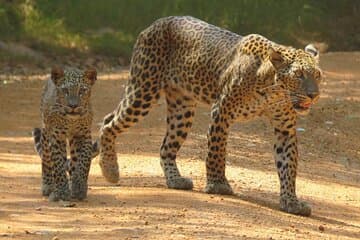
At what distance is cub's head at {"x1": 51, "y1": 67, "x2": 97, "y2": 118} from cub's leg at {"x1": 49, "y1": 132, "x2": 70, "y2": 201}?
344mm

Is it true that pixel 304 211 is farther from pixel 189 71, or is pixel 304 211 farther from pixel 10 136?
pixel 10 136

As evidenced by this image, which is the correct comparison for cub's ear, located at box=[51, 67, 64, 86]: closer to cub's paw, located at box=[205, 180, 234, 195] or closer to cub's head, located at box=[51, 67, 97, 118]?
cub's head, located at box=[51, 67, 97, 118]

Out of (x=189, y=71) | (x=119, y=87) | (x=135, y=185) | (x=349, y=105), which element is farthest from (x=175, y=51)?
(x=119, y=87)

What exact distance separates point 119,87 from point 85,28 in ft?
16.1

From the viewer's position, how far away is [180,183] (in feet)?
40.8

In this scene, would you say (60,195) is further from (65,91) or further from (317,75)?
(317,75)

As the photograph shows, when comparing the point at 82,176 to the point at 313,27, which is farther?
the point at 313,27

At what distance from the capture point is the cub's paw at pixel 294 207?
11672 mm

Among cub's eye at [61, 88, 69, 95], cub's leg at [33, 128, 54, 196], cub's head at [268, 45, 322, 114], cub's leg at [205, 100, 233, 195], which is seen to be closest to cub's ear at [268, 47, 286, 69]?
cub's head at [268, 45, 322, 114]

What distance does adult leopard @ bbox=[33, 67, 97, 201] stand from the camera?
11.0 meters

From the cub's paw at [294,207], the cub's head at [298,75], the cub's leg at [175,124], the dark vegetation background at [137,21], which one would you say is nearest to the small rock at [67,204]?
the cub's leg at [175,124]

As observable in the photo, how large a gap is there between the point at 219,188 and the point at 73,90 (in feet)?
6.67

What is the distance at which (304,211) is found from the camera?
460 inches

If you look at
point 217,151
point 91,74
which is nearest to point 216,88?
point 217,151
